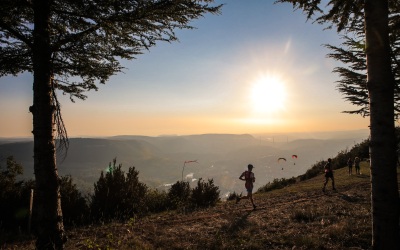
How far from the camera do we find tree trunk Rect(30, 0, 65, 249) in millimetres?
5812

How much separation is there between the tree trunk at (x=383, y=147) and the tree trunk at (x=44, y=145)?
5964mm

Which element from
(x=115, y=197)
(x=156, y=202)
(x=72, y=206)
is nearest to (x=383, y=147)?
(x=115, y=197)

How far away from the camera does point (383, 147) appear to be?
395 centimetres

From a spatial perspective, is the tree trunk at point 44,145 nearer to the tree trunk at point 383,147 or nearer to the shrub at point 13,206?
the shrub at point 13,206

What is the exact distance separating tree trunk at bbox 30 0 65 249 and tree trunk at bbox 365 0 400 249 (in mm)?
5964

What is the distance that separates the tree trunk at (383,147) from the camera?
3.94m

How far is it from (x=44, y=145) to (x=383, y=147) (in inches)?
244

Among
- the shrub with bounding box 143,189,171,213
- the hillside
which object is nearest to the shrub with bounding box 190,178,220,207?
the shrub with bounding box 143,189,171,213

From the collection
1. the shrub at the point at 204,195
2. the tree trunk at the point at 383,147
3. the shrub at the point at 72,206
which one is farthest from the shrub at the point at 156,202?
the tree trunk at the point at 383,147

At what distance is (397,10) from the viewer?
22.2ft

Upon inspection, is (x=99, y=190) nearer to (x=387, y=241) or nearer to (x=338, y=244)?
(x=338, y=244)

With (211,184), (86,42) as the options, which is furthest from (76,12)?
(211,184)

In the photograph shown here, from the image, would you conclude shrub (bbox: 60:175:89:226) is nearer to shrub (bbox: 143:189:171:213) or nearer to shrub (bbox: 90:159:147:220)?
shrub (bbox: 90:159:147:220)

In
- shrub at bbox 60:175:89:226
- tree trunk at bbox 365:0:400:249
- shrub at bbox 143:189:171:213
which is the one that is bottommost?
shrub at bbox 143:189:171:213
